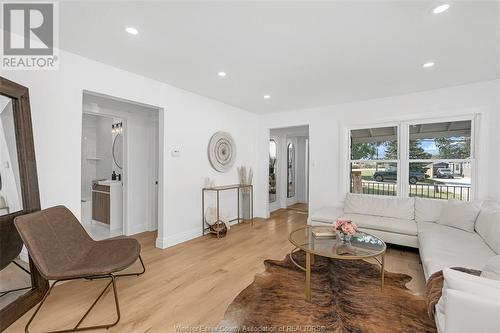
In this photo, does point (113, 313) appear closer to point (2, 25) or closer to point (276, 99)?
point (2, 25)

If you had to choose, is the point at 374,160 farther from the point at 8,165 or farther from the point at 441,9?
the point at 8,165

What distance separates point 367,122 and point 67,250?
453 cm

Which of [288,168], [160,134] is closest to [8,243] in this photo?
[160,134]

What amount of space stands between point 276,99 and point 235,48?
192 cm

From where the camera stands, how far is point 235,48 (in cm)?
228

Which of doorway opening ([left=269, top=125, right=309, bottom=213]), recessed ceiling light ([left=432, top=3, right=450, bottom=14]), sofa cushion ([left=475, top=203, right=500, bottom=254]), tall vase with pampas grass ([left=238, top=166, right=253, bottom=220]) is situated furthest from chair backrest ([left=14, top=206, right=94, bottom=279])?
doorway opening ([left=269, top=125, right=309, bottom=213])

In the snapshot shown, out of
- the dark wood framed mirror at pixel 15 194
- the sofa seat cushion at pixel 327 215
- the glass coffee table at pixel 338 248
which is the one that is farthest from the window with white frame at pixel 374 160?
the dark wood framed mirror at pixel 15 194

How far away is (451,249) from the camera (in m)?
2.21

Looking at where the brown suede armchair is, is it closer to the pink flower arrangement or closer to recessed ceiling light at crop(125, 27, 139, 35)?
recessed ceiling light at crop(125, 27, 139, 35)

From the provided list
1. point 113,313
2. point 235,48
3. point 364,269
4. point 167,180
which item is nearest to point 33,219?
point 113,313

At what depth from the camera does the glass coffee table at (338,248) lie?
6.77 feet

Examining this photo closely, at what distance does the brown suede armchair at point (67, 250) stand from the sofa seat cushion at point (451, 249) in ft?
8.78

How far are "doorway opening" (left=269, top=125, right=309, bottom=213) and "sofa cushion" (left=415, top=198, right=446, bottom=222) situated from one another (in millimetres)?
2940

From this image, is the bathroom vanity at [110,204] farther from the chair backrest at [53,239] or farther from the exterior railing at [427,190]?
the exterior railing at [427,190]
